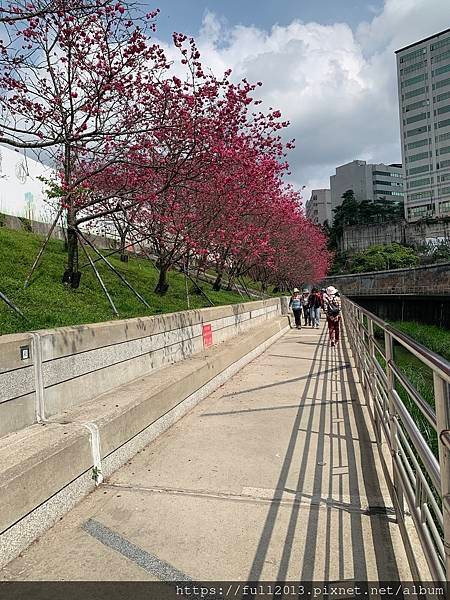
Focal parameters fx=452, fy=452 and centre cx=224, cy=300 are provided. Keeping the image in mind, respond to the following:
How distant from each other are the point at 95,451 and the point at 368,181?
119m

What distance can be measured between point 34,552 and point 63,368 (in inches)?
68.7

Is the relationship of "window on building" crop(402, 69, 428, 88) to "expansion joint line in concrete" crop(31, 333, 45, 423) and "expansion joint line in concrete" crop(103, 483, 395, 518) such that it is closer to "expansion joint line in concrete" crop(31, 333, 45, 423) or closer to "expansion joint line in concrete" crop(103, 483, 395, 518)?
"expansion joint line in concrete" crop(103, 483, 395, 518)

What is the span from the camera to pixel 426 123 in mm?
86375

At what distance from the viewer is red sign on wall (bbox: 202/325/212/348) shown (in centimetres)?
910

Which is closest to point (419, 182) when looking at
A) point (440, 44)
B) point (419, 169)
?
point (419, 169)

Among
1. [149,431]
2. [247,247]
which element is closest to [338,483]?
[149,431]

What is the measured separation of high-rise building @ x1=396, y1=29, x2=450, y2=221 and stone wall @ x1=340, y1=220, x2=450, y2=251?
7317 mm

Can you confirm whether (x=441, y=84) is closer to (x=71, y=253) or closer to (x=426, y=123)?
(x=426, y=123)

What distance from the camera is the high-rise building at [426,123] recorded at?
273ft

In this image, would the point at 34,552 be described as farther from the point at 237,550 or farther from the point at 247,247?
the point at 247,247

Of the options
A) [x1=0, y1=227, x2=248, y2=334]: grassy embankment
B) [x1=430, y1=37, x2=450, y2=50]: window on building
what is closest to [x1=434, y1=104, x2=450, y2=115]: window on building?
[x1=430, y1=37, x2=450, y2=50]: window on building

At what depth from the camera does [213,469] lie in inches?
166

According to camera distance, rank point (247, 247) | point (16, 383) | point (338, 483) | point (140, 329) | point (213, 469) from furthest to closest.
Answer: point (247, 247)
point (140, 329)
point (213, 469)
point (338, 483)
point (16, 383)

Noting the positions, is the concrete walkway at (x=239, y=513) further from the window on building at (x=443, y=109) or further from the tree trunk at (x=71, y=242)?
the window on building at (x=443, y=109)
